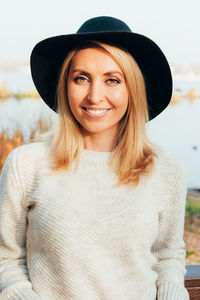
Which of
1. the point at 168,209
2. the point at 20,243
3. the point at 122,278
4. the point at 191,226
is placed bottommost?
the point at 191,226

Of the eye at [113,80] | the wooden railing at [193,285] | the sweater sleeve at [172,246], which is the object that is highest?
the eye at [113,80]

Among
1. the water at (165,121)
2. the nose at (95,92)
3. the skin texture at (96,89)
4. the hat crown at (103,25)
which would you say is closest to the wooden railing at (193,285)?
the skin texture at (96,89)

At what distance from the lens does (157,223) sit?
5.77ft

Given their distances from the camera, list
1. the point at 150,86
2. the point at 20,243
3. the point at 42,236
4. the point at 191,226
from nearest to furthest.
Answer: the point at 42,236 → the point at 20,243 → the point at 150,86 → the point at 191,226

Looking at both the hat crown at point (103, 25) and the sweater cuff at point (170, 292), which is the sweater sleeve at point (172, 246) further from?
the hat crown at point (103, 25)

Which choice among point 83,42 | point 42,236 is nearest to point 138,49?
point 83,42

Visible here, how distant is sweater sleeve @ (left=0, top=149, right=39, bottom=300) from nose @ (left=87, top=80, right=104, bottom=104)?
38 centimetres

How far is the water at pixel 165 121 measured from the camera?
3.85 metres

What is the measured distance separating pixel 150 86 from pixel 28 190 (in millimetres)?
737

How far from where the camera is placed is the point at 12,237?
1687 mm

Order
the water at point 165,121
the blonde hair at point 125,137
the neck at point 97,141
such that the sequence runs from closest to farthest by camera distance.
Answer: the blonde hair at point 125,137, the neck at point 97,141, the water at point 165,121

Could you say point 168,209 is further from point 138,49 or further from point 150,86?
point 138,49

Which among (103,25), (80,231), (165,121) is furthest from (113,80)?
(165,121)

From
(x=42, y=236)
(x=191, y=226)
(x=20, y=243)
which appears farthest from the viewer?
(x=191, y=226)
